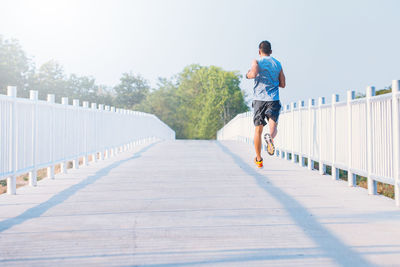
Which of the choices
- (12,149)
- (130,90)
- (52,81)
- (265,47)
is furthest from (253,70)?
(130,90)

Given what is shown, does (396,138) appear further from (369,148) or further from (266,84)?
(266,84)

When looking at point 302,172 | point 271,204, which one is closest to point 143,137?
point 302,172

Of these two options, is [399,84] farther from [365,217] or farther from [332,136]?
[332,136]

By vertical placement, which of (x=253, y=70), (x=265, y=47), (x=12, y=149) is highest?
(x=265, y=47)

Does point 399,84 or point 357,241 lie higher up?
point 399,84

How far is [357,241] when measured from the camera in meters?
4.12

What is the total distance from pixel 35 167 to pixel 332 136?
184 inches

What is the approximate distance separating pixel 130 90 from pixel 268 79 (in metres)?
130

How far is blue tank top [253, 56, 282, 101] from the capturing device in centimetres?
834

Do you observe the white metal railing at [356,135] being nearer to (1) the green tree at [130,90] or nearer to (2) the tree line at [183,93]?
(2) the tree line at [183,93]

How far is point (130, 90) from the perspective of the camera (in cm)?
13700

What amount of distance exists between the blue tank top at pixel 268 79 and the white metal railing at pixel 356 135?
1.03 m

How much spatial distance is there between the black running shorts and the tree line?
7293 centimetres

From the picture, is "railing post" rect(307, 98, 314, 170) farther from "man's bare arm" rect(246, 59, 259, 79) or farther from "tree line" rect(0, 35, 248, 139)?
"tree line" rect(0, 35, 248, 139)
